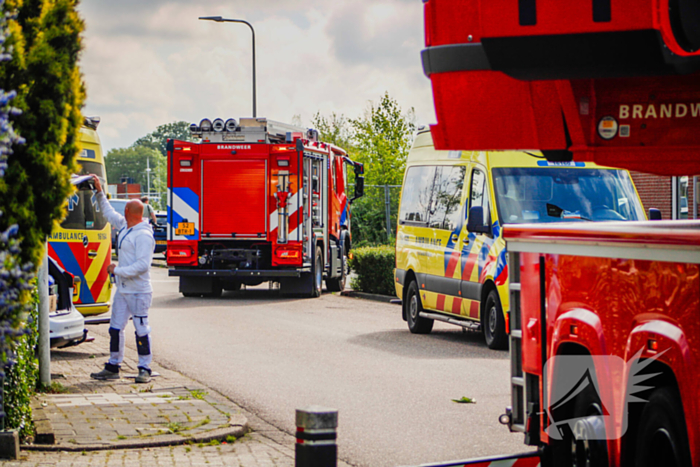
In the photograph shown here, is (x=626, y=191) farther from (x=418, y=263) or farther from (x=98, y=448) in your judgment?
(x=98, y=448)

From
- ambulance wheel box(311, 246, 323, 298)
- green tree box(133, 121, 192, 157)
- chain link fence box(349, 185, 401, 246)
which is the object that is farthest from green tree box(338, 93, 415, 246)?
green tree box(133, 121, 192, 157)

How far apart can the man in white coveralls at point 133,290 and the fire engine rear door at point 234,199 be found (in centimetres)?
996

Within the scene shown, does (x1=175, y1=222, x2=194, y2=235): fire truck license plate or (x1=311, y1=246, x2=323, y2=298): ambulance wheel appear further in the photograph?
(x1=311, y1=246, x2=323, y2=298): ambulance wheel

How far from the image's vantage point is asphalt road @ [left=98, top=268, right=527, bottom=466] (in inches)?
295

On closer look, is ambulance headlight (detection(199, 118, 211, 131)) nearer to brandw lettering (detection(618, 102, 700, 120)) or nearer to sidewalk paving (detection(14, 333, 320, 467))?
sidewalk paving (detection(14, 333, 320, 467))

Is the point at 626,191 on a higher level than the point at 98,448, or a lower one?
higher

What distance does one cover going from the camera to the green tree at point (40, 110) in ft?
13.0

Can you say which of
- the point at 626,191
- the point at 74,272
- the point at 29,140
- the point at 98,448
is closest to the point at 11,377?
the point at 98,448

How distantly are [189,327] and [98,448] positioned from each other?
27.6 feet

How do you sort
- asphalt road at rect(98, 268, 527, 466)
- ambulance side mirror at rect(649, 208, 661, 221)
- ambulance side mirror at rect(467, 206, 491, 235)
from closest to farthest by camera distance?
1. asphalt road at rect(98, 268, 527, 466)
2. ambulance side mirror at rect(649, 208, 661, 221)
3. ambulance side mirror at rect(467, 206, 491, 235)

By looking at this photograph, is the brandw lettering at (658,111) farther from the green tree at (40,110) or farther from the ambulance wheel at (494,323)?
the ambulance wheel at (494,323)

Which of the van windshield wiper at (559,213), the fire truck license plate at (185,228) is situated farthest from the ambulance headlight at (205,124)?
the van windshield wiper at (559,213)

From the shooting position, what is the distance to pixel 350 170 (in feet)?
117

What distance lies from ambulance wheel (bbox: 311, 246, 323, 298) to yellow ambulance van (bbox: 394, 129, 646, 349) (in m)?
7.14
